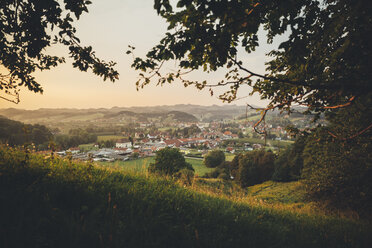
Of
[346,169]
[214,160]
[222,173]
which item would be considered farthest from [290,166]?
[214,160]

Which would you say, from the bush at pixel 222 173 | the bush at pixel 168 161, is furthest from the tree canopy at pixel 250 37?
the bush at pixel 222 173

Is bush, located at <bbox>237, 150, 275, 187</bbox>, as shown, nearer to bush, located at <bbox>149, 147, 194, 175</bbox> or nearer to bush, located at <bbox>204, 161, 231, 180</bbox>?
bush, located at <bbox>204, 161, 231, 180</bbox>

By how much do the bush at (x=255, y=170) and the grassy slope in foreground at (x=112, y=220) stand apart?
43.1 meters

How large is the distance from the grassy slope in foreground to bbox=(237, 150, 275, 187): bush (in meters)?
43.1

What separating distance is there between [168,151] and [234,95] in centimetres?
3000

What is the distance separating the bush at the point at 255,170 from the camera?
42.8m

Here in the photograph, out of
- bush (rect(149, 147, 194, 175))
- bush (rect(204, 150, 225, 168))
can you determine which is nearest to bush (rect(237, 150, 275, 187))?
bush (rect(204, 150, 225, 168))

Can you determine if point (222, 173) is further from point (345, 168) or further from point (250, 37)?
point (250, 37)

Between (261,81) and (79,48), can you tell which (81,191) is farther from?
(261,81)

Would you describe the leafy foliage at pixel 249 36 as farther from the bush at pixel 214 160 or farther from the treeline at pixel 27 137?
the bush at pixel 214 160

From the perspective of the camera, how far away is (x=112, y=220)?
2227 mm

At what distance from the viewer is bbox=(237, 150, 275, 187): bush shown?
4281cm

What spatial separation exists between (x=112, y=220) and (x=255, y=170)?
48.6 metres

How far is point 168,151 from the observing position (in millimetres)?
32562
